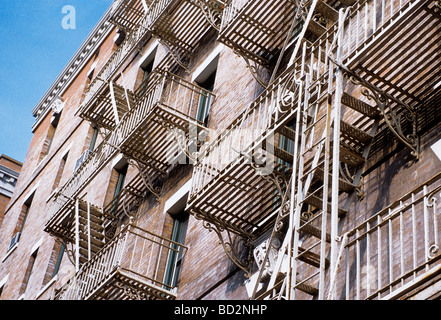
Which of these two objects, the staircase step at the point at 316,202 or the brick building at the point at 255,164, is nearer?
the brick building at the point at 255,164

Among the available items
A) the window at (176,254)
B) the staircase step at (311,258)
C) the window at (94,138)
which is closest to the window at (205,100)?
the window at (176,254)

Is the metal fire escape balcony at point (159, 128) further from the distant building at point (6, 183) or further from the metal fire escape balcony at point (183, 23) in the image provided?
the distant building at point (6, 183)

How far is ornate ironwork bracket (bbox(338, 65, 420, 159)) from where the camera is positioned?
430 inches

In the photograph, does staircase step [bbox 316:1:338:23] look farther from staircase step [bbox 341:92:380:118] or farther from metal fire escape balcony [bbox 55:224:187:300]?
metal fire escape balcony [bbox 55:224:187:300]

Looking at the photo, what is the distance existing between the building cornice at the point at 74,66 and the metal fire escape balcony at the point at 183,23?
930 centimetres

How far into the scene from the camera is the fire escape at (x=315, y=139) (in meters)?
10.4

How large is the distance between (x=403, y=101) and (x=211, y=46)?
970cm

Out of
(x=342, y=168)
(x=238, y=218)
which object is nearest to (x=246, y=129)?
(x=238, y=218)

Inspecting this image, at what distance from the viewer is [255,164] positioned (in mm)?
13352

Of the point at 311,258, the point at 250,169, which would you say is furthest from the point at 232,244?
the point at 311,258

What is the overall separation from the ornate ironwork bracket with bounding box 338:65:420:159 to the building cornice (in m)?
21.0

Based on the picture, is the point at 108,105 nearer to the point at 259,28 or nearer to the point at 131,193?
the point at 131,193

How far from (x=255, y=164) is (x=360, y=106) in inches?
92.2

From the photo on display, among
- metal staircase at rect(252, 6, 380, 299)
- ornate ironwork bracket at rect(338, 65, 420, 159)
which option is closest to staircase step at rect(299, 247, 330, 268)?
metal staircase at rect(252, 6, 380, 299)
